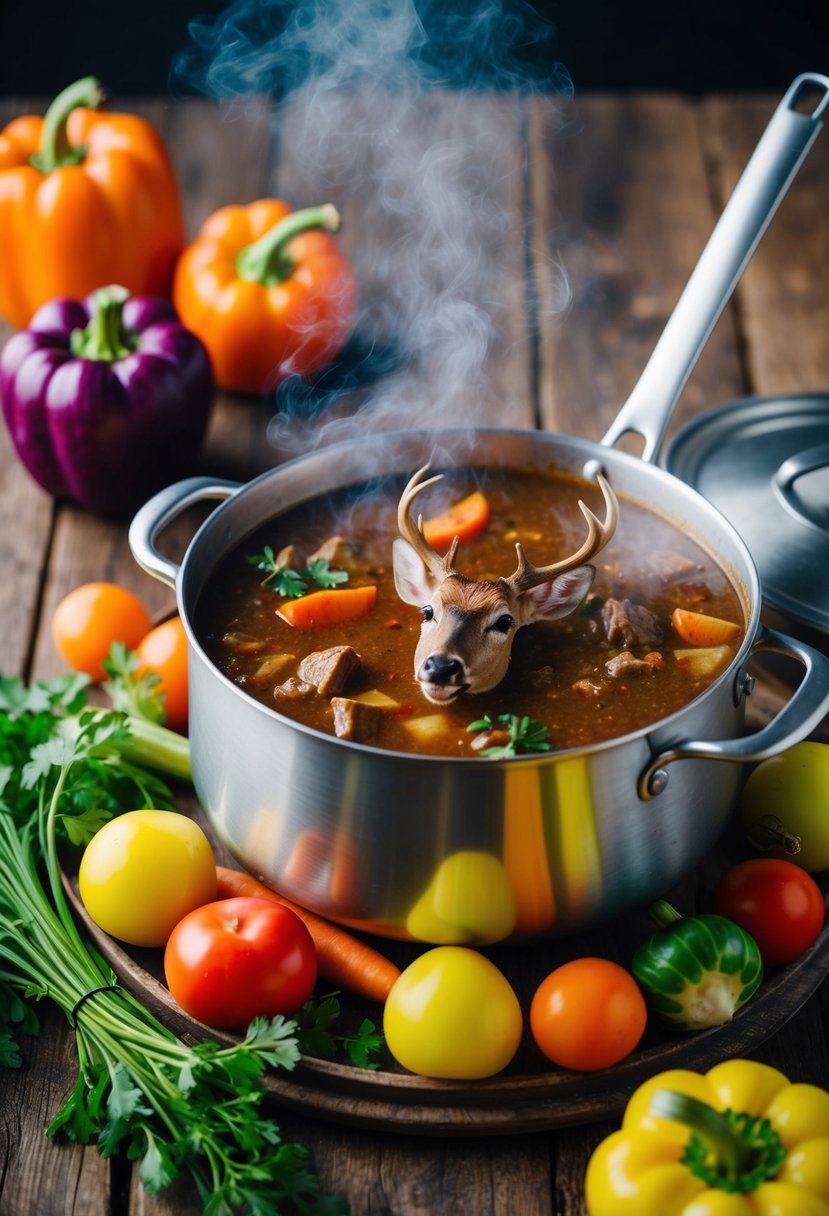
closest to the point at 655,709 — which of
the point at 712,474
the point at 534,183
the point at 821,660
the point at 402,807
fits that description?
the point at 821,660

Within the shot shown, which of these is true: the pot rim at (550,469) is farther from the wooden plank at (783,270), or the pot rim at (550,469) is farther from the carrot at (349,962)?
the wooden plank at (783,270)

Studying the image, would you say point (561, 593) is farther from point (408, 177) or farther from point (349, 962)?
point (408, 177)

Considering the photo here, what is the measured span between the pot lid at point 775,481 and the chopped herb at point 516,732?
826mm

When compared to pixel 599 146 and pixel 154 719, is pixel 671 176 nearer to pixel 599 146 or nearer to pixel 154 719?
pixel 599 146

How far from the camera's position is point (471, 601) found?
2.75 m

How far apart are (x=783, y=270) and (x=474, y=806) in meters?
3.52

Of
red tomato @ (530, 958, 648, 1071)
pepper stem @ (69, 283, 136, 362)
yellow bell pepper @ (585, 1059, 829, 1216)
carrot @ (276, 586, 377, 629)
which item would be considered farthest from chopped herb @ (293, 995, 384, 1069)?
pepper stem @ (69, 283, 136, 362)

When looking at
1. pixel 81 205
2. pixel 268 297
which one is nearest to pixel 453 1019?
pixel 268 297

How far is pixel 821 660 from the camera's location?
2652mm

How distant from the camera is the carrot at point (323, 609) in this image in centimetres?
301

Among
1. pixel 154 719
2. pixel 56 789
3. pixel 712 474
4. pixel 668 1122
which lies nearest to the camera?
pixel 668 1122

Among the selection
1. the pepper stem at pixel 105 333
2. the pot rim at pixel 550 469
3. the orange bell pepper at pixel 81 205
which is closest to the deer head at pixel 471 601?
the pot rim at pixel 550 469

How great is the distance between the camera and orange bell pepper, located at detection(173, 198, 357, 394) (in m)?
4.59

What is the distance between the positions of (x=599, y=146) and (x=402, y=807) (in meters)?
4.15
